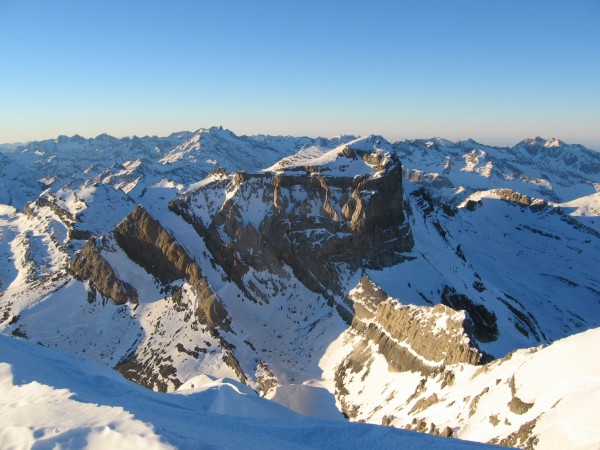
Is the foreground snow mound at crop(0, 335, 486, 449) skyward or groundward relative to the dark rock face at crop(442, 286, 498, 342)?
skyward

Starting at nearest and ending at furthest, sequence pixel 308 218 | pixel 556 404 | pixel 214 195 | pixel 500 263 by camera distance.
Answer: pixel 556 404 < pixel 308 218 < pixel 214 195 < pixel 500 263

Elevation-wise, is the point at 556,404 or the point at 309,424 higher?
the point at 309,424

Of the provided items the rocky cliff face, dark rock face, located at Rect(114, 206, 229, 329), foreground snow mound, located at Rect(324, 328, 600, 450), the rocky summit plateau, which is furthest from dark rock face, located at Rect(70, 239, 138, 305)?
foreground snow mound, located at Rect(324, 328, 600, 450)

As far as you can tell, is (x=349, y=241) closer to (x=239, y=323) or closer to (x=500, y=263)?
A: (x=239, y=323)

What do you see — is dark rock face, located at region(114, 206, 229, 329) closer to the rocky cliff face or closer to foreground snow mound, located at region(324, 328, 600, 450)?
the rocky cliff face

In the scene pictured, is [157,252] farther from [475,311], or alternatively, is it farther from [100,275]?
[475,311]

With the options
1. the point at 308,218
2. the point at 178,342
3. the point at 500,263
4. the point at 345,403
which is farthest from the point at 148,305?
the point at 500,263

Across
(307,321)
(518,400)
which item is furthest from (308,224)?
(518,400)
